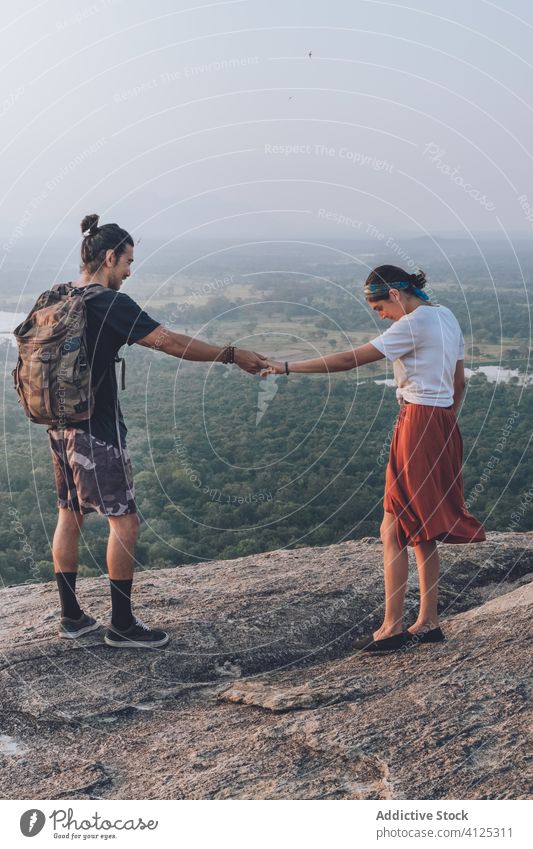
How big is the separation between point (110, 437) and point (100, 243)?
1104 millimetres

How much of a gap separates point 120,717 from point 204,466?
9.29 metres

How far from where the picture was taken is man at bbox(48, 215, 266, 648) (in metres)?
5.29

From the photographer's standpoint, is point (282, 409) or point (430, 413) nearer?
point (430, 413)

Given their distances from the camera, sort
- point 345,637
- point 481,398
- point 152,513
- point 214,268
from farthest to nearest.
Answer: point 481,398 → point 214,268 → point 152,513 → point 345,637

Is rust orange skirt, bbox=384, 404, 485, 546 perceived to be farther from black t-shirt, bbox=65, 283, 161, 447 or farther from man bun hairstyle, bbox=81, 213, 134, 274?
man bun hairstyle, bbox=81, 213, 134, 274

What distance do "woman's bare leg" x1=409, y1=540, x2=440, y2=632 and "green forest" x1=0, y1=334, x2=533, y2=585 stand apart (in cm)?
470

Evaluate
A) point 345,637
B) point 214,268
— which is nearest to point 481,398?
point 214,268

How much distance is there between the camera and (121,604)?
558cm

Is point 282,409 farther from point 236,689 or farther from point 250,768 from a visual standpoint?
point 250,768

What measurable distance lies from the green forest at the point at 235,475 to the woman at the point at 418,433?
15.2 feet

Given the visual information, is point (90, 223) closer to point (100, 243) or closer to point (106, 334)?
point (100, 243)

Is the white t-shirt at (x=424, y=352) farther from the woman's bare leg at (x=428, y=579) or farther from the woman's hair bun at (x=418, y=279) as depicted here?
the woman's bare leg at (x=428, y=579)

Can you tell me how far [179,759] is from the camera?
435 centimetres

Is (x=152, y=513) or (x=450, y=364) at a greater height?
(x=450, y=364)
